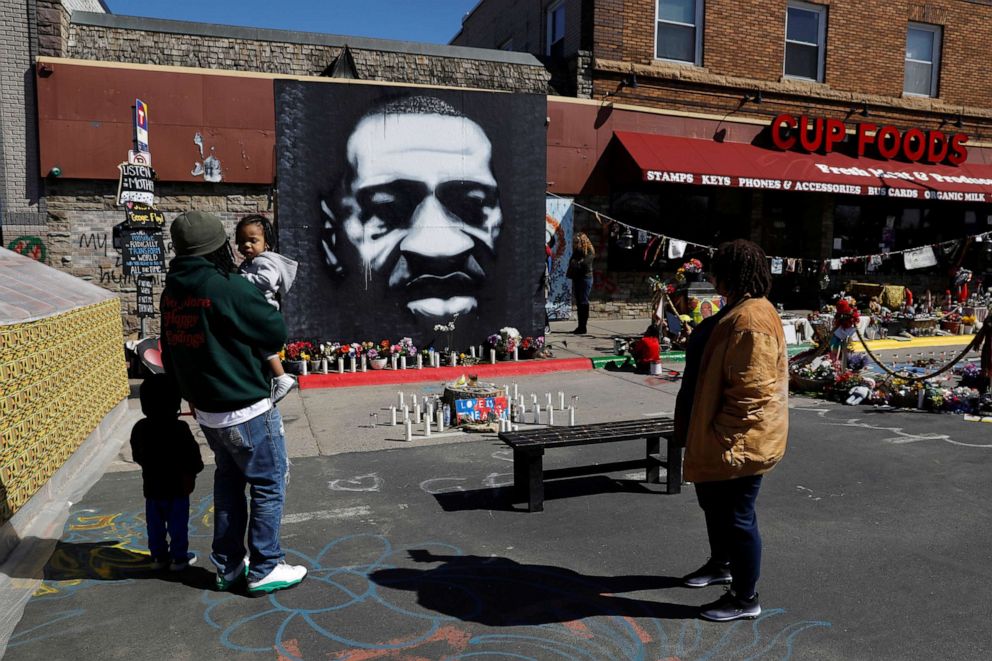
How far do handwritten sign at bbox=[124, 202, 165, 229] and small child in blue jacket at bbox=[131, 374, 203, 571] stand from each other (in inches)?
209

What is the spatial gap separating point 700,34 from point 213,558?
53.6 ft

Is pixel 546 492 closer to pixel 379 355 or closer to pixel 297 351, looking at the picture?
pixel 379 355

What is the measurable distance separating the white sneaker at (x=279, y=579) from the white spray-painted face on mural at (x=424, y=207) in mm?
7813

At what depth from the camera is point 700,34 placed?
56.1 ft

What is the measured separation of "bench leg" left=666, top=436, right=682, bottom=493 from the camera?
18.7 ft

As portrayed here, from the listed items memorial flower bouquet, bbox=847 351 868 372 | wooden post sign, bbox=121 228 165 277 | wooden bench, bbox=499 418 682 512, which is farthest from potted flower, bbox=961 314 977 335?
wooden post sign, bbox=121 228 165 277

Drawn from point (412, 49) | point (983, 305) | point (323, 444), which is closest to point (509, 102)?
point (412, 49)

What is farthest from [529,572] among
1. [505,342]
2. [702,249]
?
[702,249]

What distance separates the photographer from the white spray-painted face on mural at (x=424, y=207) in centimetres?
1159

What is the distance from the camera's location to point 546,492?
5.95m

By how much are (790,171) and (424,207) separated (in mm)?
9152

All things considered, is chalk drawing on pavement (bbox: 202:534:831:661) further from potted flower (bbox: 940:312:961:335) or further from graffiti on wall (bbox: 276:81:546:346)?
potted flower (bbox: 940:312:961:335)

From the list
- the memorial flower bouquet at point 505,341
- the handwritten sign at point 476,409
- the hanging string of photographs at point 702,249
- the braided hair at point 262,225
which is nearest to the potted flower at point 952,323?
the hanging string of photographs at point 702,249

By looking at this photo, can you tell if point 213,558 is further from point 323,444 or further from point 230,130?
point 230,130
